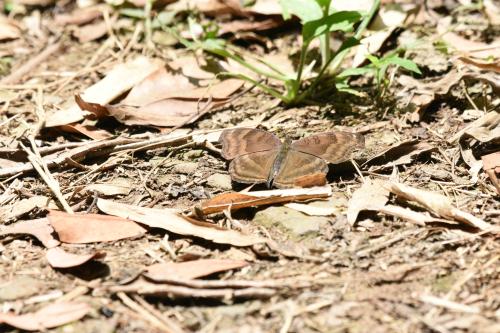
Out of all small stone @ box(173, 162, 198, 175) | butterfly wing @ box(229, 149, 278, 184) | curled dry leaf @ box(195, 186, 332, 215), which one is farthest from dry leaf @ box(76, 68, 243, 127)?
curled dry leaf @ box(195, 186, 332, 215)

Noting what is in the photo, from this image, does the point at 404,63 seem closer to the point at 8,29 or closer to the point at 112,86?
the point at 112,86

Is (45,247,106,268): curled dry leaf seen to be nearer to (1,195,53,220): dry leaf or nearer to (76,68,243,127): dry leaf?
(1,195,53,220): dry leaf

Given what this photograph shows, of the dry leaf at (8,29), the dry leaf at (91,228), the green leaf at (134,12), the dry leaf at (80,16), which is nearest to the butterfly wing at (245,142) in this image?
the dry leaf at (91,228)

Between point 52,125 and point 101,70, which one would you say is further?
point 101,70

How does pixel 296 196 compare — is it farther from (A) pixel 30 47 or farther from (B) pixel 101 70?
(A) pixel 30 47

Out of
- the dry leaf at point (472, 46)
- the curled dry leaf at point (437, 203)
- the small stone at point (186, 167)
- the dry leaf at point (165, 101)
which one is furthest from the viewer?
the dry leaf at point (472, 46)

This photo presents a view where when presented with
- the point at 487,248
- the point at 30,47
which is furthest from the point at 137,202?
the point at 30,47

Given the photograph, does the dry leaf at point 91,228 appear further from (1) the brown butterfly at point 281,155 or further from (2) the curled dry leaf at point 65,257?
(1) the brown butterfly at point 281,155
